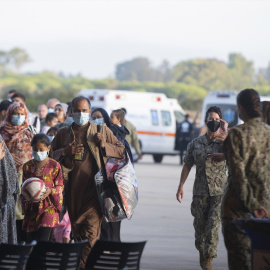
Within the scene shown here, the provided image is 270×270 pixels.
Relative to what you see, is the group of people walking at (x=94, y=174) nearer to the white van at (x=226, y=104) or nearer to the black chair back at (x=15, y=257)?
the black chair back at (x=15, y=257)

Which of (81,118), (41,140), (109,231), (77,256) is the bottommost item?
(109,231)

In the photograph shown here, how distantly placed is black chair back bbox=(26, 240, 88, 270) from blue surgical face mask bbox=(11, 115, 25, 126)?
4.01m

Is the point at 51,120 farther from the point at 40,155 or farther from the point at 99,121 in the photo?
the point at 40,155

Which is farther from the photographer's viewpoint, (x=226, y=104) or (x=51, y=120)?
(x=226, y=104)

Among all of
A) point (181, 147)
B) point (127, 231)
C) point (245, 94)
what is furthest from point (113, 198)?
point (181, 147)

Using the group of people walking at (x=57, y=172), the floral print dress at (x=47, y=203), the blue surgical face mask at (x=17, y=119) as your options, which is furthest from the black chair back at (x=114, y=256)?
the blue surgical face mask at (x=17, y=119)

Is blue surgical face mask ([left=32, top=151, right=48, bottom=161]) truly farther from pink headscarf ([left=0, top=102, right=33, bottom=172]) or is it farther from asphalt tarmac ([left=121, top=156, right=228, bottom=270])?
asphalt tarmac ([left=121, top=156, right=228, bottom=270])

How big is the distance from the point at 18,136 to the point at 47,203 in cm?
170

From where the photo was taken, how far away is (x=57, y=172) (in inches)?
358

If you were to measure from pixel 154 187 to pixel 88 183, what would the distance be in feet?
42.7

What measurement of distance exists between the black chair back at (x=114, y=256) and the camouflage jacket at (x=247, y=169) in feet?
2.71

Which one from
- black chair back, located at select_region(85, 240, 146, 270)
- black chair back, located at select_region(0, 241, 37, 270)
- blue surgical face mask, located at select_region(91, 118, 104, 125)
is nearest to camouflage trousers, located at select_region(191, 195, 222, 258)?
blue surgical face mask, located at select_region(91, 118, 104, 125)

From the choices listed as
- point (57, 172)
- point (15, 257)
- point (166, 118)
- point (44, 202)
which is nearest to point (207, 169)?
point (57, 172)

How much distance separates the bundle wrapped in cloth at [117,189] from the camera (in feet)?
31.9
